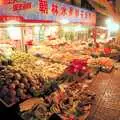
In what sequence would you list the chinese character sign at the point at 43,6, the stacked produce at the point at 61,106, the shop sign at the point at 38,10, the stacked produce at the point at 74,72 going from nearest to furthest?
the stacked produce at the point at 61,106 < the stacked produce at the point at 74,72 < the shop sign at the point at 38,10 < the chinese character sign at the point at 43,6

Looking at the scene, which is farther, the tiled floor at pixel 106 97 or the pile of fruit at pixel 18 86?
the tiled floor at pixel 106 97

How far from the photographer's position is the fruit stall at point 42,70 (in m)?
4.87

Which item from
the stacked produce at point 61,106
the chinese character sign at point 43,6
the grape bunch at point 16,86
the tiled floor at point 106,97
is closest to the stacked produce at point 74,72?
the tiled floor at point 106,97

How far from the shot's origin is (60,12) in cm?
1330

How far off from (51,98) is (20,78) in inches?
36.0

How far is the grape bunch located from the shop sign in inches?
163

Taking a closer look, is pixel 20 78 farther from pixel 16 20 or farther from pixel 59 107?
pixel 16 20

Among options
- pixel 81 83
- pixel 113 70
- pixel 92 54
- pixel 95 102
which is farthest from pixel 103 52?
pixel 95 102

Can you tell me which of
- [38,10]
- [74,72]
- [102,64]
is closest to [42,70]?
[74,72]

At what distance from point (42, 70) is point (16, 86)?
2.06 meters

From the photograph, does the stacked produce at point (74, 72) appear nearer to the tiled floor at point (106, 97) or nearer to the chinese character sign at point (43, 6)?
the tiled floor at point (106, 97)

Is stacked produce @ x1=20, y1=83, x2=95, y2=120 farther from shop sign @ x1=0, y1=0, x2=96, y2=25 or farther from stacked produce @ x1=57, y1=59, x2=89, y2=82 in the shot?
shop sign @ x1=0, y1=0, x2=96, y2=25

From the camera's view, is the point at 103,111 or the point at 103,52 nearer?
the point at 103,111

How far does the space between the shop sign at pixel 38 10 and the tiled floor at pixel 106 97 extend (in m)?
4.41
